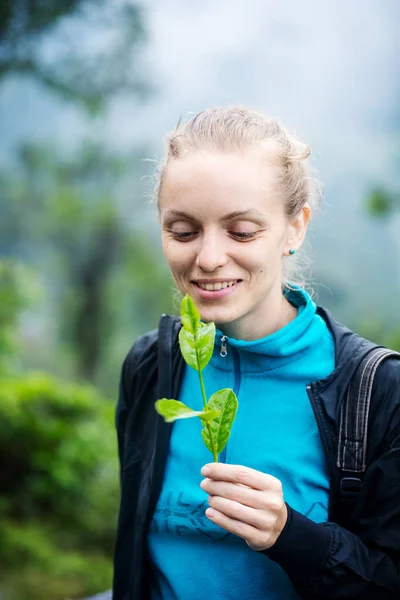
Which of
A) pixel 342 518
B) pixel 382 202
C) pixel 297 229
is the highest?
pixel 382 202

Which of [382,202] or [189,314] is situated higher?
Result: [382,202]

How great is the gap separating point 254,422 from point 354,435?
0.78ft

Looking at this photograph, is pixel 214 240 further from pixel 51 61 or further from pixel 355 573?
pixel 51 61

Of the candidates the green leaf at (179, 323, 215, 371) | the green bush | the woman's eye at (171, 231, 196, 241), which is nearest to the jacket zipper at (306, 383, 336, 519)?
the green leaf at (179, 323, 215, 371)

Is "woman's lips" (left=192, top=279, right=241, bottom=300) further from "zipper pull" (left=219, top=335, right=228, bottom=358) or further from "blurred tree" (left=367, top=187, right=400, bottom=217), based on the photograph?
"blurred tree" (left=367, top=187, right=400, bottom=217)

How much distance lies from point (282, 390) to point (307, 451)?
0.15 metres

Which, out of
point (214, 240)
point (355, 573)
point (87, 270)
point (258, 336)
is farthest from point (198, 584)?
point (87, 270)

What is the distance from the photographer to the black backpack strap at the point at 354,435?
127 cm

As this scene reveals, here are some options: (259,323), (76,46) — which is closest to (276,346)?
(259,323)

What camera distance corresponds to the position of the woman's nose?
4.25 feet

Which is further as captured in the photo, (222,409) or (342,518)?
(342,518)

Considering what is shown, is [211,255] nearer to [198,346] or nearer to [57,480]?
[198,346]

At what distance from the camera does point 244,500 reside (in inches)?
44.0

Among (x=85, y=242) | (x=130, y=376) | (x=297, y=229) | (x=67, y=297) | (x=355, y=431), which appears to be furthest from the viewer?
(x=67, y=297)
